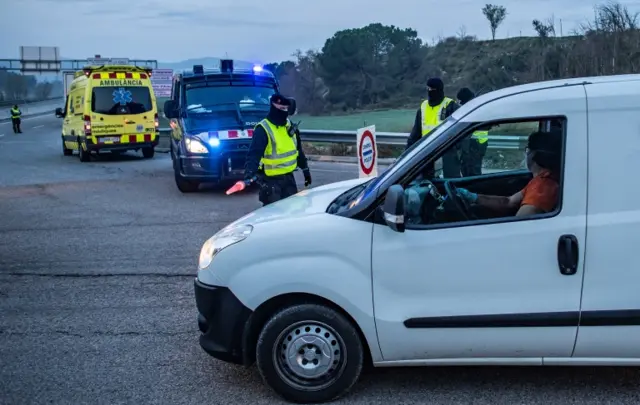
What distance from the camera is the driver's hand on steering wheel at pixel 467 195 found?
450 centimetres

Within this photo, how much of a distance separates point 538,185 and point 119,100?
18.2 m

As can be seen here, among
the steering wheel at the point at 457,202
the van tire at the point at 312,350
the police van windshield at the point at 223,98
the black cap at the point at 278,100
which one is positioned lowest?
the van tire at the point at 312,350

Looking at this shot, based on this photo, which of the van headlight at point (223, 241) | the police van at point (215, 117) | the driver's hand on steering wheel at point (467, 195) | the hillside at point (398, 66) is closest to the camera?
the van headlight at point (223, 241)

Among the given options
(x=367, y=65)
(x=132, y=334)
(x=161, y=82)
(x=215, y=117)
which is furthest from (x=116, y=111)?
(x=132, y=334)

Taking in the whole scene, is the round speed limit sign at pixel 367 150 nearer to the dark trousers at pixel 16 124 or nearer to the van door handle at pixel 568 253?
the van door handle at pixel 568 253

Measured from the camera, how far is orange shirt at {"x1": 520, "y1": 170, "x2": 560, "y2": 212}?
156 inches

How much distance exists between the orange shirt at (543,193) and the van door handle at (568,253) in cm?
19

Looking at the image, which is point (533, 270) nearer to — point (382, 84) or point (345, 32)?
point (382, 84)

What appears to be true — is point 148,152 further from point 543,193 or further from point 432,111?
point 543,193

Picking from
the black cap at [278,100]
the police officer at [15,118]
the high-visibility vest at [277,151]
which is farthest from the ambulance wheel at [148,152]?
the police officer at [15,118]

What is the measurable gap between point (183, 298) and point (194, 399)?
Answer: 2.18m

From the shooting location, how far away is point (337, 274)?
159 inches

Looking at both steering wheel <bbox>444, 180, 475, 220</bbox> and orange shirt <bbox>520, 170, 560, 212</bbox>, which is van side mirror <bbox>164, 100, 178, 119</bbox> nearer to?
steering wheel <bbox>444, 180, 475, 220</bbox>

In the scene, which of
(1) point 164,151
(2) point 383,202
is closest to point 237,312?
(2) point 383,202
